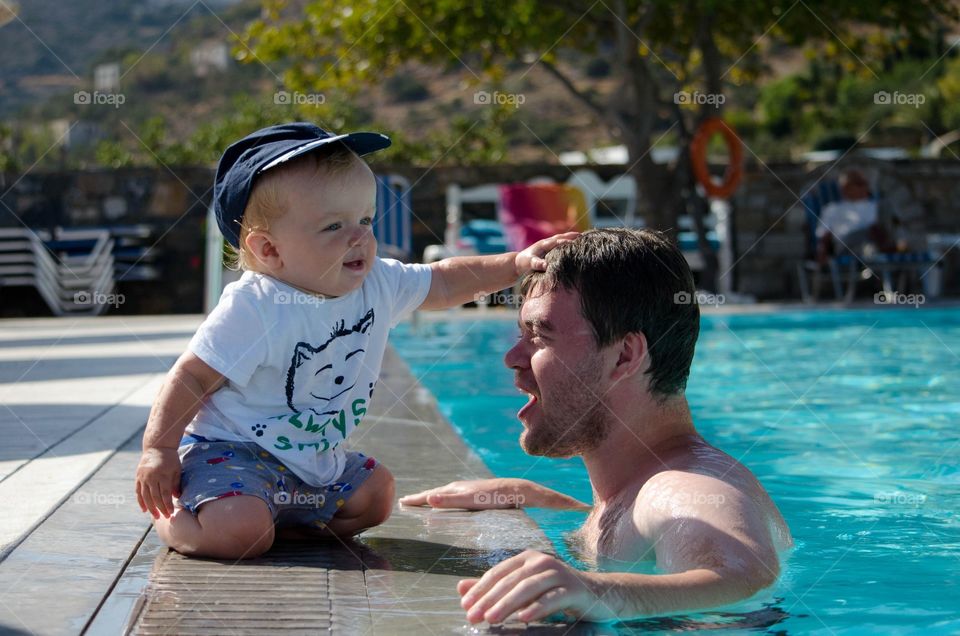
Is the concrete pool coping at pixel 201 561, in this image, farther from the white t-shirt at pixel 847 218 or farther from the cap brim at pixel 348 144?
the white t-shirt at pixel 847 218

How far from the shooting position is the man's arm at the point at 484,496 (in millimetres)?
2699

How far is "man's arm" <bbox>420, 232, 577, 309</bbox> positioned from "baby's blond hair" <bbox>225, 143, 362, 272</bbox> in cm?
41

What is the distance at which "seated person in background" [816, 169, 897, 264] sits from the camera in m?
11.6

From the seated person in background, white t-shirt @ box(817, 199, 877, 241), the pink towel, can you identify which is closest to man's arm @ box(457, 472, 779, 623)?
the pink towel

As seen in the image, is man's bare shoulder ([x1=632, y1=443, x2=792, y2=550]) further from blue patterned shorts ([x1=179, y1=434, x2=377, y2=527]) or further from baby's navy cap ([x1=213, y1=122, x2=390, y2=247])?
baby's navy cap ([x1=213, y1=122, x2=390, y2=247])

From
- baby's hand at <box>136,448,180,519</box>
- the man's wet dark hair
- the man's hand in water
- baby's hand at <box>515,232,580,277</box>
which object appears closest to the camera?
the man's hand in water

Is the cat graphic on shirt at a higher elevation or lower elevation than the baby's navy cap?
lower

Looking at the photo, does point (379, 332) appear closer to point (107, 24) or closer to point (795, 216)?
point (795, 216)

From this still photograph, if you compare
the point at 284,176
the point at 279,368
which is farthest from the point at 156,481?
the point at 284,176

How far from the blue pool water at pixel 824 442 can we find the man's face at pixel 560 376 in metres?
0.42

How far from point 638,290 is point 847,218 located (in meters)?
10.2

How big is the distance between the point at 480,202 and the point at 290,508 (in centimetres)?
1011

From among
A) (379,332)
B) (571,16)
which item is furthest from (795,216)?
(379,332)

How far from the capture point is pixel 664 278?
7.24ft
